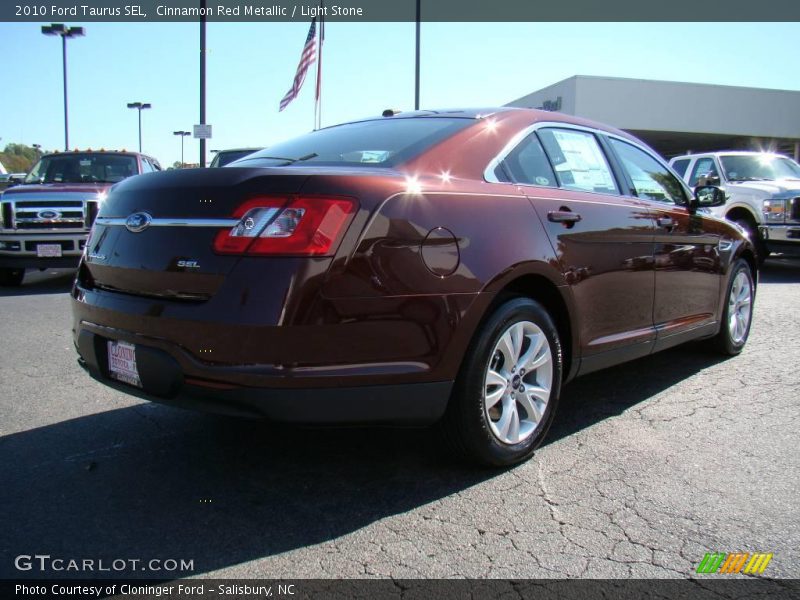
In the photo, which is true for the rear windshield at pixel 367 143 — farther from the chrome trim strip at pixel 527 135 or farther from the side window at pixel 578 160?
the side window at pixel 578 160

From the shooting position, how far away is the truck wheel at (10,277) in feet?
31.5

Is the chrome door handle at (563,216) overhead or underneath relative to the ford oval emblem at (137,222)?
overhead

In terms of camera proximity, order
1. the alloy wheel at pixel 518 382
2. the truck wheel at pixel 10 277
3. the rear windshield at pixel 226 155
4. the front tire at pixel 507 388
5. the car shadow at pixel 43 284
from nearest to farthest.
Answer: the front tire at pixel 507 388 < the alloy wheel at pixel 518 382 < the car shadow at pixel 43 284 < the truck wheel at pixel 10 277 < the rear windshield at pixel 226 155

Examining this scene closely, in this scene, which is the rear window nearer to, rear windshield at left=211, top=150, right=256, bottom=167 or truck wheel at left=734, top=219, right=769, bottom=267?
truck wheel at left=734, top=219, right=769, bottom=267

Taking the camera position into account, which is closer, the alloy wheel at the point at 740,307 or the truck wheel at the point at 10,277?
the alloy wheel at the point at 740,307

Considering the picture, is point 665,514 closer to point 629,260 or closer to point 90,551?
point 629,260

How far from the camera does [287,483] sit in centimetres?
300

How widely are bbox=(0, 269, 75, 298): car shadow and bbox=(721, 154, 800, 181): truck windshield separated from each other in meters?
10.8

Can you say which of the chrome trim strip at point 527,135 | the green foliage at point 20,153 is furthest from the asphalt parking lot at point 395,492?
the green foliage at point 20,153

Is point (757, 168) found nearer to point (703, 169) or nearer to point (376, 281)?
point (703, 169)

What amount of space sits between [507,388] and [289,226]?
4.16ft

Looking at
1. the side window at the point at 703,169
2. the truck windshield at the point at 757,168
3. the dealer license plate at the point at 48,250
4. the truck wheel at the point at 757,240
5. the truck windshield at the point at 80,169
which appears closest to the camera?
the dealer license plate at the point at 48,250

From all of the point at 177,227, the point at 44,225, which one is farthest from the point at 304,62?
the point at 177,227

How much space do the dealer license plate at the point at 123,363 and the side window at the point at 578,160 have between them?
89.2 inches
